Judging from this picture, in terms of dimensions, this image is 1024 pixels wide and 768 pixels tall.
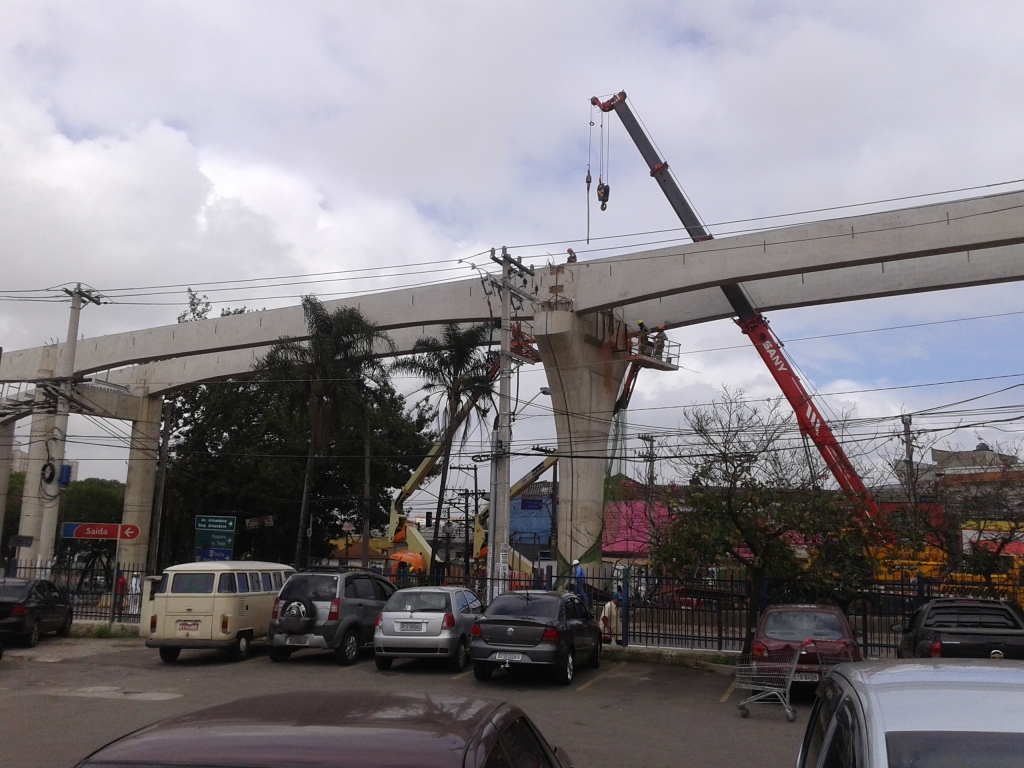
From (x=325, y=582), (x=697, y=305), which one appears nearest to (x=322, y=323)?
(x=697, y=305)

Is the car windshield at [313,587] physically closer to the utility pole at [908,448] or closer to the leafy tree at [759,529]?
the leafy tree at [759,529]

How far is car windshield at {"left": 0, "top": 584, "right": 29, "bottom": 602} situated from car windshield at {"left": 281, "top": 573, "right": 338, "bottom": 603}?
699cm

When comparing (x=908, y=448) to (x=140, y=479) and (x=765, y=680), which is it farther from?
(x=140, y=479)

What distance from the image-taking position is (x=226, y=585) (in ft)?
61.3

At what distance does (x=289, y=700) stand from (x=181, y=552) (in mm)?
55918

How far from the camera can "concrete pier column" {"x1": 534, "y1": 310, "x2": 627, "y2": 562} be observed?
3253 cm

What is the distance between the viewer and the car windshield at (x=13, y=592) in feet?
68.0

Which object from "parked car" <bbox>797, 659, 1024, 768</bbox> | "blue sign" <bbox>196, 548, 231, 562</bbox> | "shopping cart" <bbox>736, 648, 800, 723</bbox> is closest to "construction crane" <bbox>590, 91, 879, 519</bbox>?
"shopping cart" <bbox>736, 648, 800, 723</bbox>

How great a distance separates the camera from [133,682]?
→ 15984mm

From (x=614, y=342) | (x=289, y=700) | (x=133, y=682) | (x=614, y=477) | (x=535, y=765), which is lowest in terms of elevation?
(x=133, y=682)

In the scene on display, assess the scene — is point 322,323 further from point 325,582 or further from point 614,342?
point 325,582

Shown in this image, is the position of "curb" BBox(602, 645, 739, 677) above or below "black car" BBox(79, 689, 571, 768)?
below

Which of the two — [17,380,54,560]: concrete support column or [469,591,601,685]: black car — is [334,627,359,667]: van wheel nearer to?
[469,591,601,685]: black car

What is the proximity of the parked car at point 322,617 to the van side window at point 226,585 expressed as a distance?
1006mm
